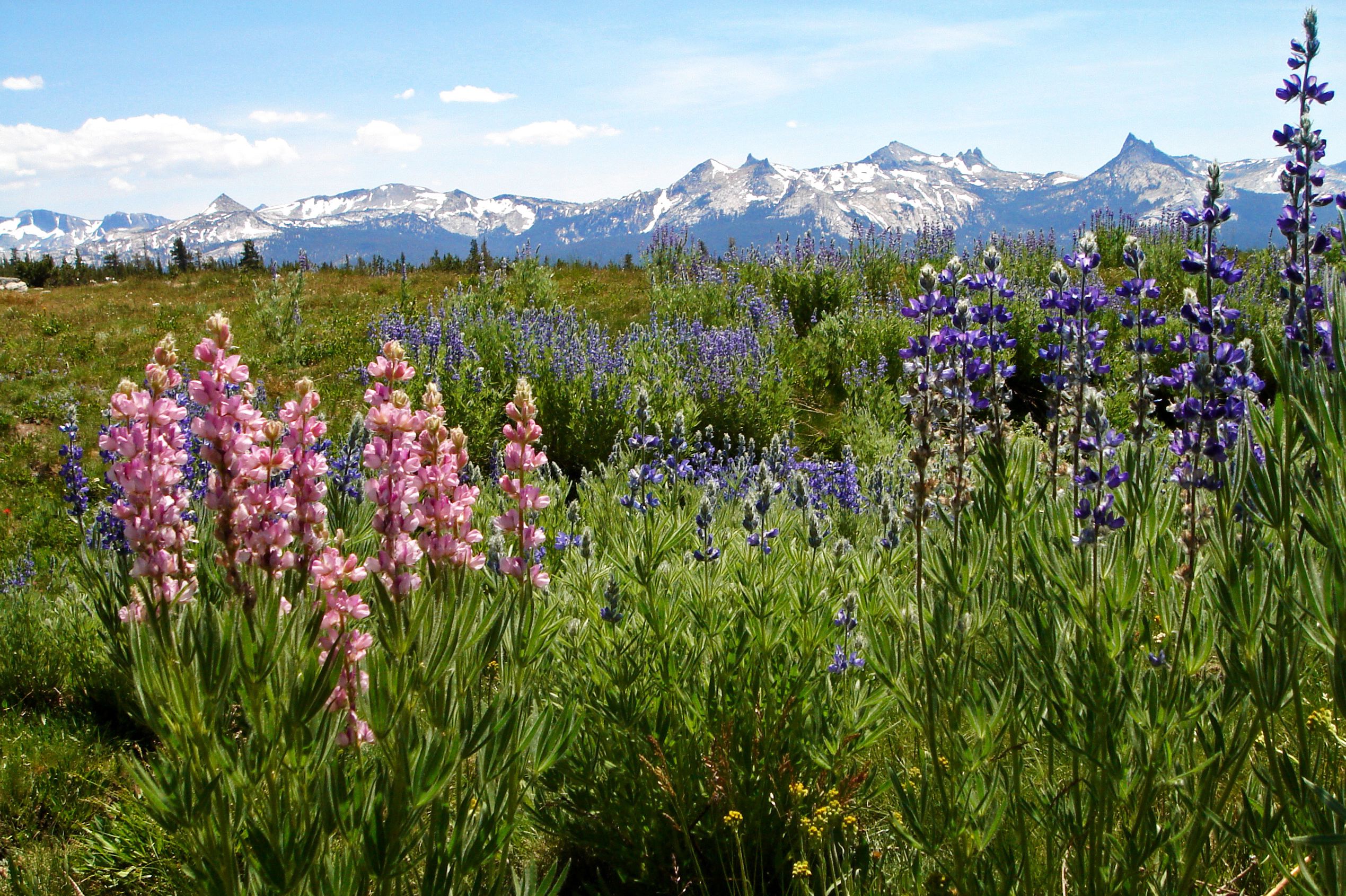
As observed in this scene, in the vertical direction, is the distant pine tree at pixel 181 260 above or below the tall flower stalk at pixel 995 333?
above

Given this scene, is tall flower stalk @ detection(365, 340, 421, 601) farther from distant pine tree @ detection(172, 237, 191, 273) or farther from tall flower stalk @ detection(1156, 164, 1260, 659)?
distant pine tree @ detection(172, 237, 191, 273)

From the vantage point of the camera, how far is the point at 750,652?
271cm

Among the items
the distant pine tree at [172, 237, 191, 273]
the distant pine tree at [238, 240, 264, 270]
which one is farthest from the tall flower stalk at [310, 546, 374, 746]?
the distant pine tree at [172, 237, 191, 273]

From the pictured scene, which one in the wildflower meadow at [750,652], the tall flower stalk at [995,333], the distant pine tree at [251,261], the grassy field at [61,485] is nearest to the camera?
the wildflower meadow at [750,652]

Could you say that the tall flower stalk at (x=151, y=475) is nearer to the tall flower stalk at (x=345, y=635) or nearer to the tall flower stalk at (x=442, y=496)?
the tall flower stalk at (x=345, y=635)

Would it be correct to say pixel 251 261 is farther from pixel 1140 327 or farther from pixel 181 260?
pixel 1140 327

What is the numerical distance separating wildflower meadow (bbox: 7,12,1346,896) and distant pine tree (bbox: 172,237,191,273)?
18.4 m

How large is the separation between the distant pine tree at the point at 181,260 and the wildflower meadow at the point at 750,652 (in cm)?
1835

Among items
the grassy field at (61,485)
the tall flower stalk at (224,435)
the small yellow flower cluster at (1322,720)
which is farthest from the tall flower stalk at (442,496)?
the small yellow flower cluster at (1322,720)

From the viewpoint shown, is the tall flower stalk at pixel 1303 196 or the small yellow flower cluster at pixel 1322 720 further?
the small yellow flower cluster at pixel 1322 720

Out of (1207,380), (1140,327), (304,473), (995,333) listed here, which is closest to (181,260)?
(304,473)

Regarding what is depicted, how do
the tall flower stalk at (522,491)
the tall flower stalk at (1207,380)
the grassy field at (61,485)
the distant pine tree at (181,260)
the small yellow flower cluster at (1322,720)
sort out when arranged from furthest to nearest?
the distant pine tree at (181,260)
the grassy field at (61,485)
the small yellow flower cluster at (1322,720)
the tall flower stalk at (1207,380)
the tall flower stalk at (522,491)

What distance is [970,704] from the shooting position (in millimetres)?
1885

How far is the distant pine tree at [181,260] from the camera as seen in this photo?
1950cm
